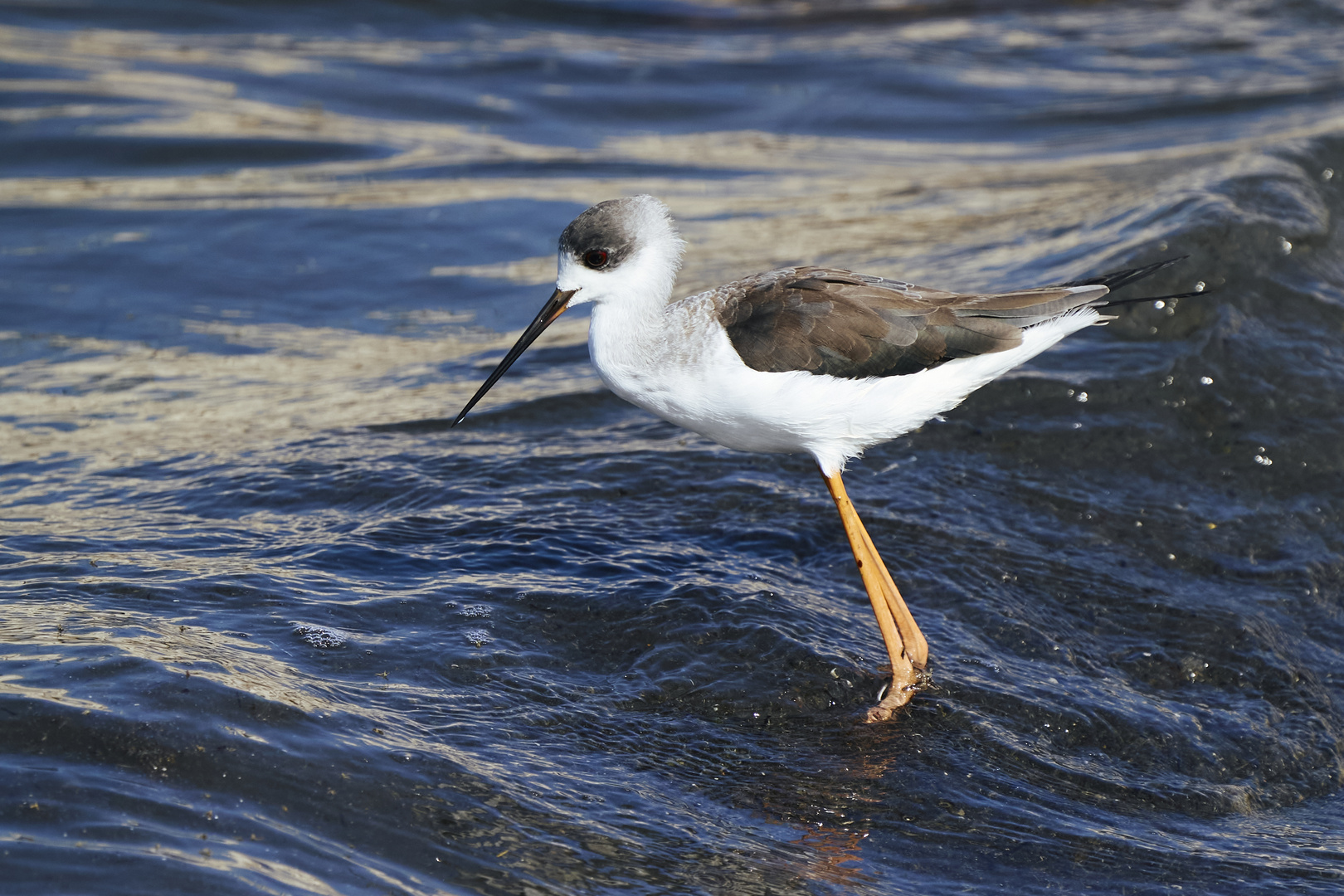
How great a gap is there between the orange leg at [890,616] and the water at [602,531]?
0.13 m

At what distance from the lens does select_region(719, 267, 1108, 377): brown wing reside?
520 cm

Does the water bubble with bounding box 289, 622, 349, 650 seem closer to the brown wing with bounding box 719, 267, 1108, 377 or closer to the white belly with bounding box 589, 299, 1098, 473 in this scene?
the white belly with bounding box 589, 299, 1098, 473

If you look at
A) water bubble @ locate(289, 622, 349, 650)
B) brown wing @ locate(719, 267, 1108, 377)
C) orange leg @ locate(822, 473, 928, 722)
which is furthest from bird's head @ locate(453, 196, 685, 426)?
orange leg @ locate(822, 473, 928, 722)

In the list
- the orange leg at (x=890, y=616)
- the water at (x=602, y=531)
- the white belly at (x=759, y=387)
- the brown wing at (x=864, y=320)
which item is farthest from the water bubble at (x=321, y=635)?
the orange leg at (x=890, y=616)

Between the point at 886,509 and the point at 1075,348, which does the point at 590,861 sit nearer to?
the point at 886,509

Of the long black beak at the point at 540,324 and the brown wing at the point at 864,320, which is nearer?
the brown wing at the point at 864,320

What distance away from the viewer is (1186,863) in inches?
171

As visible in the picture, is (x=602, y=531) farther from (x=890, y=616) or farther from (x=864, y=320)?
(x=864, y=320)

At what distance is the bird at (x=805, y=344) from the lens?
17.0 ft

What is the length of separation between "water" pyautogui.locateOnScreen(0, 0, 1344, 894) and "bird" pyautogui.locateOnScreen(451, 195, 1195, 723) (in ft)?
2.54

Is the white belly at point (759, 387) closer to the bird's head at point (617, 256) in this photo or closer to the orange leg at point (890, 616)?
the bird's head at point (617, 256)

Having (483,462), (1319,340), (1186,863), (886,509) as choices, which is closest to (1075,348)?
(1319,340)

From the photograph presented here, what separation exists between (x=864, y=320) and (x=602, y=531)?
6.20ft

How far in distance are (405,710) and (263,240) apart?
6840 mm
